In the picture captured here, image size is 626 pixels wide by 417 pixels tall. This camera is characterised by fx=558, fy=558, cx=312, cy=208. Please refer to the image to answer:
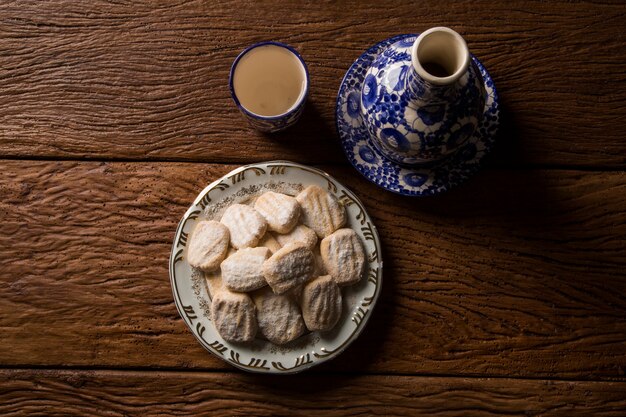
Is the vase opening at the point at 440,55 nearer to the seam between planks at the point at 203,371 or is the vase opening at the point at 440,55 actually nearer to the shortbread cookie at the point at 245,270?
the shortbread cookie at the point at 245,270

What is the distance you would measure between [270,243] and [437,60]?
1.07ft

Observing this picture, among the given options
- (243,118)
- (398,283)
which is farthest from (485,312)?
(243,118)

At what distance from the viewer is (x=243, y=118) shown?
0.83m

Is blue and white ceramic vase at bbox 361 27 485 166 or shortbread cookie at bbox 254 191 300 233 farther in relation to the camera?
shortbread cookie at bbox 254 191 300 233

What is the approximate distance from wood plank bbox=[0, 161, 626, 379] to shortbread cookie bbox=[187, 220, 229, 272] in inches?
2.8

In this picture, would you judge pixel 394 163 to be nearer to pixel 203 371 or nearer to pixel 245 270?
pixel 245 270

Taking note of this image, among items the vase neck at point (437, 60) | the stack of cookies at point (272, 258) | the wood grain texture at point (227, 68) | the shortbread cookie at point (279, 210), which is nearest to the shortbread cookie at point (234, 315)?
the stack of cookies at point (272, 258)

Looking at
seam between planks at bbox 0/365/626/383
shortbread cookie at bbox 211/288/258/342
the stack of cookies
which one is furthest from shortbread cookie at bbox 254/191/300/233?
seam between planks at bbox 0/365/626/383

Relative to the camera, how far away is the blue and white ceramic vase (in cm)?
62

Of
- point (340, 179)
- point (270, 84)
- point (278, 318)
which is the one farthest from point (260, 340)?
point (270, 84)

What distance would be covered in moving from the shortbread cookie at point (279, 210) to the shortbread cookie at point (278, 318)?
94mm

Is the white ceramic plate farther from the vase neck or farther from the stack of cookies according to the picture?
the vase neck

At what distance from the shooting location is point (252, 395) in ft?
2.65

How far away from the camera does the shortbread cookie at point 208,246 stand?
760mm
